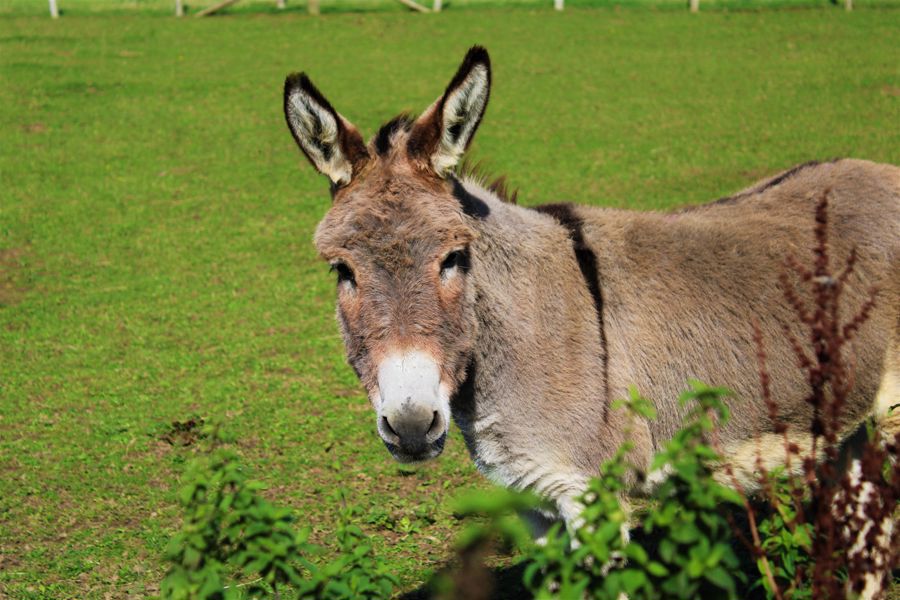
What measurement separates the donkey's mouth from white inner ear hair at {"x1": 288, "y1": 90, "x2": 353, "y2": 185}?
1.19 m

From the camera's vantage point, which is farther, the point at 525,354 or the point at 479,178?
the point at 479,178

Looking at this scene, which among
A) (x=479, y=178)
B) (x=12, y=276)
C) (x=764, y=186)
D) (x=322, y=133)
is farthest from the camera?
(x=12, y=276)

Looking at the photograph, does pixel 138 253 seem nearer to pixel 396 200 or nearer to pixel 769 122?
pixel 396 200

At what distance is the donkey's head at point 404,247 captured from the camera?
3604mm

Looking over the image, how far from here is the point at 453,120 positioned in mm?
4164

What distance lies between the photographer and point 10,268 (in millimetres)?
11672

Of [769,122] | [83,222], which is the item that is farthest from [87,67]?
[769,122]

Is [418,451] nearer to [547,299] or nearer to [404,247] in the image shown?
[404,247]

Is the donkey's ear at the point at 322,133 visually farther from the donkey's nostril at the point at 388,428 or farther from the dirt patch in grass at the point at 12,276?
the dirt patch in grass at the point at 12,276

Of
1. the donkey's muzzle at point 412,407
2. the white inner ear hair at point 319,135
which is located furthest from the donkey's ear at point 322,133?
the donkey's muzzle at point 412,407

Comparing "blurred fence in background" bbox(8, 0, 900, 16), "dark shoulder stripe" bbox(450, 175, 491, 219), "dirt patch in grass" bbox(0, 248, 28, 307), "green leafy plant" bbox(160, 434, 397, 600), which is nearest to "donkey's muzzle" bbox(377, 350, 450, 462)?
"green leafy plant" bbox(160, 434, 397, 600)

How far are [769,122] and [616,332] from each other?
13160 millimetres

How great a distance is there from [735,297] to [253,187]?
10.9 metres

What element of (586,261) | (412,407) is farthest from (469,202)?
(412,407)
